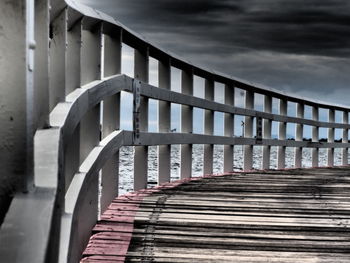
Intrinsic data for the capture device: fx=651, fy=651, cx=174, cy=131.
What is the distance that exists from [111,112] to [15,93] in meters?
3.06

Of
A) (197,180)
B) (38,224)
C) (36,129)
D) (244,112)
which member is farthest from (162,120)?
(38,224)

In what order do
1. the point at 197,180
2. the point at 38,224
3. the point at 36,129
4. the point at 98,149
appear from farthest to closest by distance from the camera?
the point at 197,180
the point at 98,149
the point at 36,129
the point at 38,224

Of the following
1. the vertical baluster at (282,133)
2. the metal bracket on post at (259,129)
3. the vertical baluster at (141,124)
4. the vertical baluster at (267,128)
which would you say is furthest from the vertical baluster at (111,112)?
the vertical baluster at (282,133)

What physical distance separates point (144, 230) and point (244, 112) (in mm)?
5124

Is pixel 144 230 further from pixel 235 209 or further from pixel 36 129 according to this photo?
pixel 36 129

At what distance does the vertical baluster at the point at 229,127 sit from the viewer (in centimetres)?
816

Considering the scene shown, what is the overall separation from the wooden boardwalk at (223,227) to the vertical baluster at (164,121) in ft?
2.12

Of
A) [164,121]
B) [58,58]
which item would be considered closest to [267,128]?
[164,121]

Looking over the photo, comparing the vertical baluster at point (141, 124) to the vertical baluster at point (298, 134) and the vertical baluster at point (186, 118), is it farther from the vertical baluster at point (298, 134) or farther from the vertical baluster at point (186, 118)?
the vertical baluster at point (298, 134)

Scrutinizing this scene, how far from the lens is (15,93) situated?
1433 millimetres

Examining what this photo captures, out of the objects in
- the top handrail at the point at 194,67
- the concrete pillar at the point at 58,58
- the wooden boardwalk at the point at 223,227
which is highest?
the top handrail at the point at 194,67

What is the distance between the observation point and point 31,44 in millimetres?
1463

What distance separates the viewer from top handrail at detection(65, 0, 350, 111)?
3.51m

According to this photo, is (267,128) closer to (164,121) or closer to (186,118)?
(186,118)
